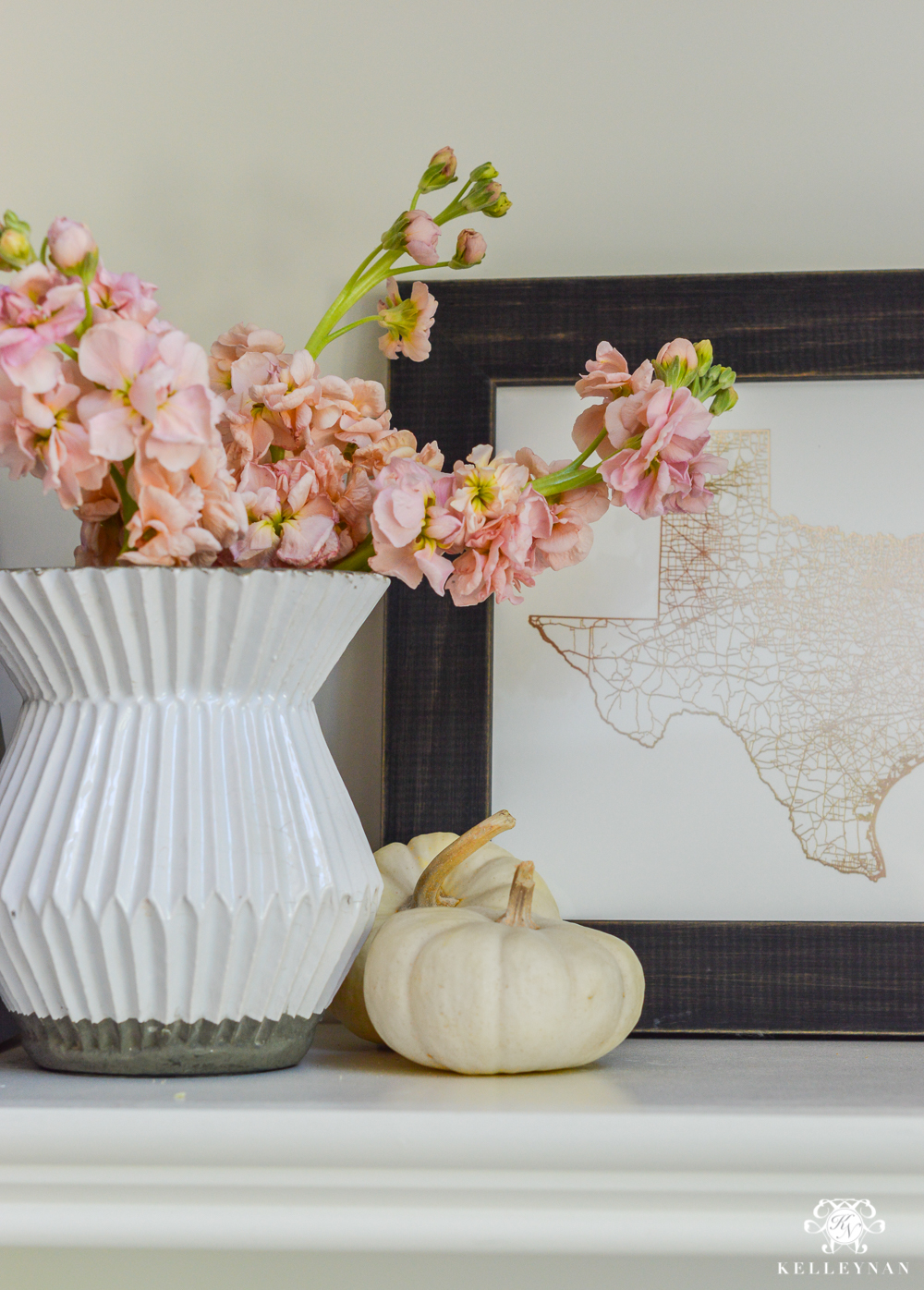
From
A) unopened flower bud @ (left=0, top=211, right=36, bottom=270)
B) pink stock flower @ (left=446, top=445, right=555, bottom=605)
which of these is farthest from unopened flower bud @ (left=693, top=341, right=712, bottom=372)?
unopened flower bud @ (left=0, top=211, right=36, bottom=270)

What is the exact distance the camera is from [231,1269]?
2.22 feet

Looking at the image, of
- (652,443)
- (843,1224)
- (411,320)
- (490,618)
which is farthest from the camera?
(490,618)

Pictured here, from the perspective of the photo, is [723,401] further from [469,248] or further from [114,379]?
[114,379]

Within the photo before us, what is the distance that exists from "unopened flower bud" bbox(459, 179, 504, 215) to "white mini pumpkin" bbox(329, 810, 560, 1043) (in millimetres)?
355

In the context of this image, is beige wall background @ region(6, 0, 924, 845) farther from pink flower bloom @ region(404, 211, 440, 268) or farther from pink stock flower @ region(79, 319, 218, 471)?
pink stock flower @ region(79, 319, 218, 471)

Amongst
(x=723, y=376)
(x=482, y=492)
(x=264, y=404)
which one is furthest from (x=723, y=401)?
(x=264, y=404)

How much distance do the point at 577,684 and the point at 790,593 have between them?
0.16 m

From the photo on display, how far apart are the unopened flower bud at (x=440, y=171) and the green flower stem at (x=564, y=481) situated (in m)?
0.20

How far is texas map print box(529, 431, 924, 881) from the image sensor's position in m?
0.74

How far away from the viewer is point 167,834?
532 mm

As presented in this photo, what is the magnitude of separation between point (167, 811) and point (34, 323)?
237mm

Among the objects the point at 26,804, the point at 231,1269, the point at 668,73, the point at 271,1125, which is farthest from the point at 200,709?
the point at 668,73

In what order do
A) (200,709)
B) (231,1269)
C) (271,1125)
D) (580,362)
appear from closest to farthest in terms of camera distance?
1. (271,1125)
2. (200,709)
3. (231,1269)
4. (580,362)

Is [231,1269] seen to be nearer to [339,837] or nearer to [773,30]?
[339,837]
